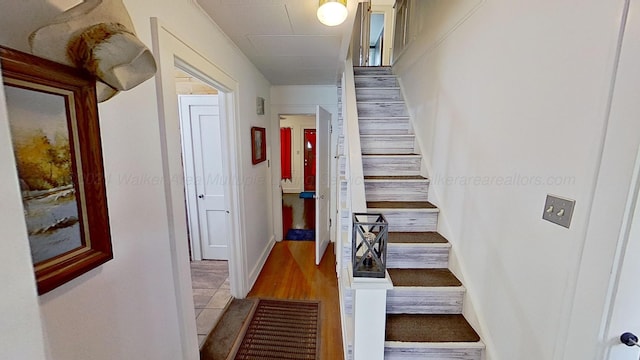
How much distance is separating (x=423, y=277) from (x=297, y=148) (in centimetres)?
634

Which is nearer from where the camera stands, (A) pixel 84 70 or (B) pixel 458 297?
(A) pixel 84 70

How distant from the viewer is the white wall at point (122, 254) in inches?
14.2

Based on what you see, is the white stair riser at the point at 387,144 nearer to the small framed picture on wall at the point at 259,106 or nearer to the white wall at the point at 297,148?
the small framed picture on wall at the point at 259,106

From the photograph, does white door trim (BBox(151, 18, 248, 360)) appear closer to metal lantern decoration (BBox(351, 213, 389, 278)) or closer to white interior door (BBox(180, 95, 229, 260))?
metal lantern decoration (BBox(351, 213, 389, 278))

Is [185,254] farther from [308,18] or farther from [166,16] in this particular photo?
[308,18]

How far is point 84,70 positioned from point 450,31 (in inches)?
87.6

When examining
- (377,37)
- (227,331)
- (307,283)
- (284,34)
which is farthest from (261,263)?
(377,37)

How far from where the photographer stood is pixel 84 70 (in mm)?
763

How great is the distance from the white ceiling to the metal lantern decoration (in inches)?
54.1

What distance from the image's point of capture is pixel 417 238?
6.57 ft

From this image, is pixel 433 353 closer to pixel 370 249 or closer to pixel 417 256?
pixel 417 256

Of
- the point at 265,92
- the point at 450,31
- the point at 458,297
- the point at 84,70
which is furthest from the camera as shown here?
the point at 265,92

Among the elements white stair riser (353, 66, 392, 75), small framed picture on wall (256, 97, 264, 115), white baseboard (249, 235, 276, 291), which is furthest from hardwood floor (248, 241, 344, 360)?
white stair riser (353, 66, 392, 75)

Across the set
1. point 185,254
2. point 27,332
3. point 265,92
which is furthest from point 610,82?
point 265,92
